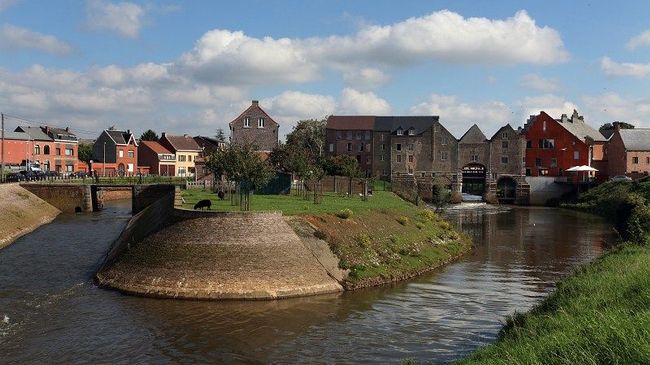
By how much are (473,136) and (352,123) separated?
25.2 metres

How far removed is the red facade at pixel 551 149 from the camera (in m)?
112

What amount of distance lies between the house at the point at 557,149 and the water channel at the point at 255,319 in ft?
249

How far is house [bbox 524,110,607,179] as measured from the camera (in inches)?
4422

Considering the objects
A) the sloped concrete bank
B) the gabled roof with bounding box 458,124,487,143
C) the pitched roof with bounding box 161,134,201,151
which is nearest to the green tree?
the pitched roof with bounding box 161,134,201,151

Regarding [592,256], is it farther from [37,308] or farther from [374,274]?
[37,308]

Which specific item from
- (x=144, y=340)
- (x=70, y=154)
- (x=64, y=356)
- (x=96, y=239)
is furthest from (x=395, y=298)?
(x=70, y=154)

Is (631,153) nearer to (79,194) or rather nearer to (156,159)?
(79,194)

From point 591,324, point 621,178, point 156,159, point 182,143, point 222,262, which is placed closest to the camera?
point 591,324

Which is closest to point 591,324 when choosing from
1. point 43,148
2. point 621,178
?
point 621,178

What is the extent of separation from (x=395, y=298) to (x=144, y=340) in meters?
13.5

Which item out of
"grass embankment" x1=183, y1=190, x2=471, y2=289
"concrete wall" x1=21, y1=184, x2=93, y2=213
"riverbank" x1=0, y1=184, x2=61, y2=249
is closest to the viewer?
"grass embankment" x1=183, y1=190, x2=471, y2=289

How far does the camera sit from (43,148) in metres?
114

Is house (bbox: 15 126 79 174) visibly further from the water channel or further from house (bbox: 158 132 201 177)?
the water channel

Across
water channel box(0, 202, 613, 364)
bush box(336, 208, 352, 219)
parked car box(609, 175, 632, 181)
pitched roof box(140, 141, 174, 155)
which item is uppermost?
pitched roof box(140, 141, 174, 155)
